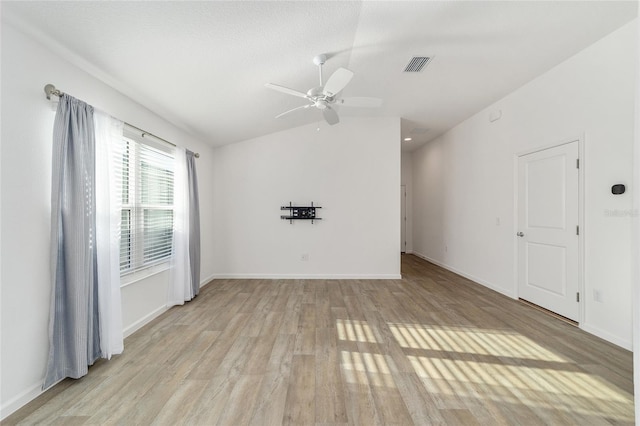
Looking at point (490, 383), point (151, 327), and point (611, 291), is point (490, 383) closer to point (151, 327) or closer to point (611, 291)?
point (611, 291)

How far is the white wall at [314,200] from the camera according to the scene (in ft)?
15.4

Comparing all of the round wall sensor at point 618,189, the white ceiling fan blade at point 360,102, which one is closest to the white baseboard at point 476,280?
the round wall sensor at point 618,189

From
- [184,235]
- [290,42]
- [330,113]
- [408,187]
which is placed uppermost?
[290,42]

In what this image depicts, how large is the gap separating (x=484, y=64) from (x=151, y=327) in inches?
188

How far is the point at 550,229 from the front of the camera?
3.08 meters

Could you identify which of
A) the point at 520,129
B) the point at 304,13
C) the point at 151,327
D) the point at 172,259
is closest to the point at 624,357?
the point at 520,129

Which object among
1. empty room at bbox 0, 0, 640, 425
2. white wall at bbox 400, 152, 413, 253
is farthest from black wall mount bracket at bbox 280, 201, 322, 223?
white wall at bbox 400, 152, 413, 253

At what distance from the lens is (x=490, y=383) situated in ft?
5.97

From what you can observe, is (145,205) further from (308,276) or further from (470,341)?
(470,341)

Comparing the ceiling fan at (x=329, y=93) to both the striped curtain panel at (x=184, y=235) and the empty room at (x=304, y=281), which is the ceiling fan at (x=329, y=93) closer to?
the empty room at (x=304, y=281)

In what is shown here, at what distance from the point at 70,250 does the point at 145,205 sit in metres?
1.19

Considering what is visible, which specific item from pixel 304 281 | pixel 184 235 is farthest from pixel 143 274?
pixel 304 281

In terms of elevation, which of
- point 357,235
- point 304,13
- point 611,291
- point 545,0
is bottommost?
point 611,291

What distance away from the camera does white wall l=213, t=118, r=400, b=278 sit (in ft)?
15.4
